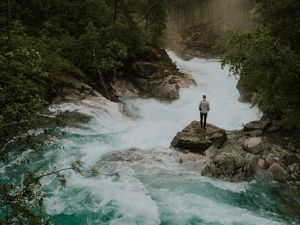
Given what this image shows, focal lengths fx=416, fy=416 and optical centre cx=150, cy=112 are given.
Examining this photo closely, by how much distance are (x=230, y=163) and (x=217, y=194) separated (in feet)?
6.68

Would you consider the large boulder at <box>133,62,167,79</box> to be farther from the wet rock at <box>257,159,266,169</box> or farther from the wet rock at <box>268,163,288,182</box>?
the wet rock at <box>268,163,288,182</box>

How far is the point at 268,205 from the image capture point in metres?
14.6

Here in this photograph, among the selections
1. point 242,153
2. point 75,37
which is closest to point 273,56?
point 242,153

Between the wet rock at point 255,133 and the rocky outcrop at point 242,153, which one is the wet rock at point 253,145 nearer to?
the rocky outcrop at point 242,153

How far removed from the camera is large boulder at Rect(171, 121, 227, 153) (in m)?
19.1

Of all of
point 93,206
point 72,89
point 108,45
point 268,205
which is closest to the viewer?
point 93,206

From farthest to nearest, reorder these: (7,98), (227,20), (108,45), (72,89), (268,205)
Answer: (227,20), (108,45), (72,89), (268,205), (7,98)

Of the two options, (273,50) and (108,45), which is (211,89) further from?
(273,50)

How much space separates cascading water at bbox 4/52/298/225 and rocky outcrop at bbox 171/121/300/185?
637 millimetres

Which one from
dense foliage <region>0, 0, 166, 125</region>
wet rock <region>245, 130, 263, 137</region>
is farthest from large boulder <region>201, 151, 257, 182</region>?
dense foliage <region>0, 0, 166, 125</region>

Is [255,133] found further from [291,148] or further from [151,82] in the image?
[151,82]

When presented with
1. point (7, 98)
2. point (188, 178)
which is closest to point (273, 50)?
point (188, 178)

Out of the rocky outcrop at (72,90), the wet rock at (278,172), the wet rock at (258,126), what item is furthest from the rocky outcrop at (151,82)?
the wet rock at (278,172)

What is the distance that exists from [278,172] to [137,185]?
19.8ft
